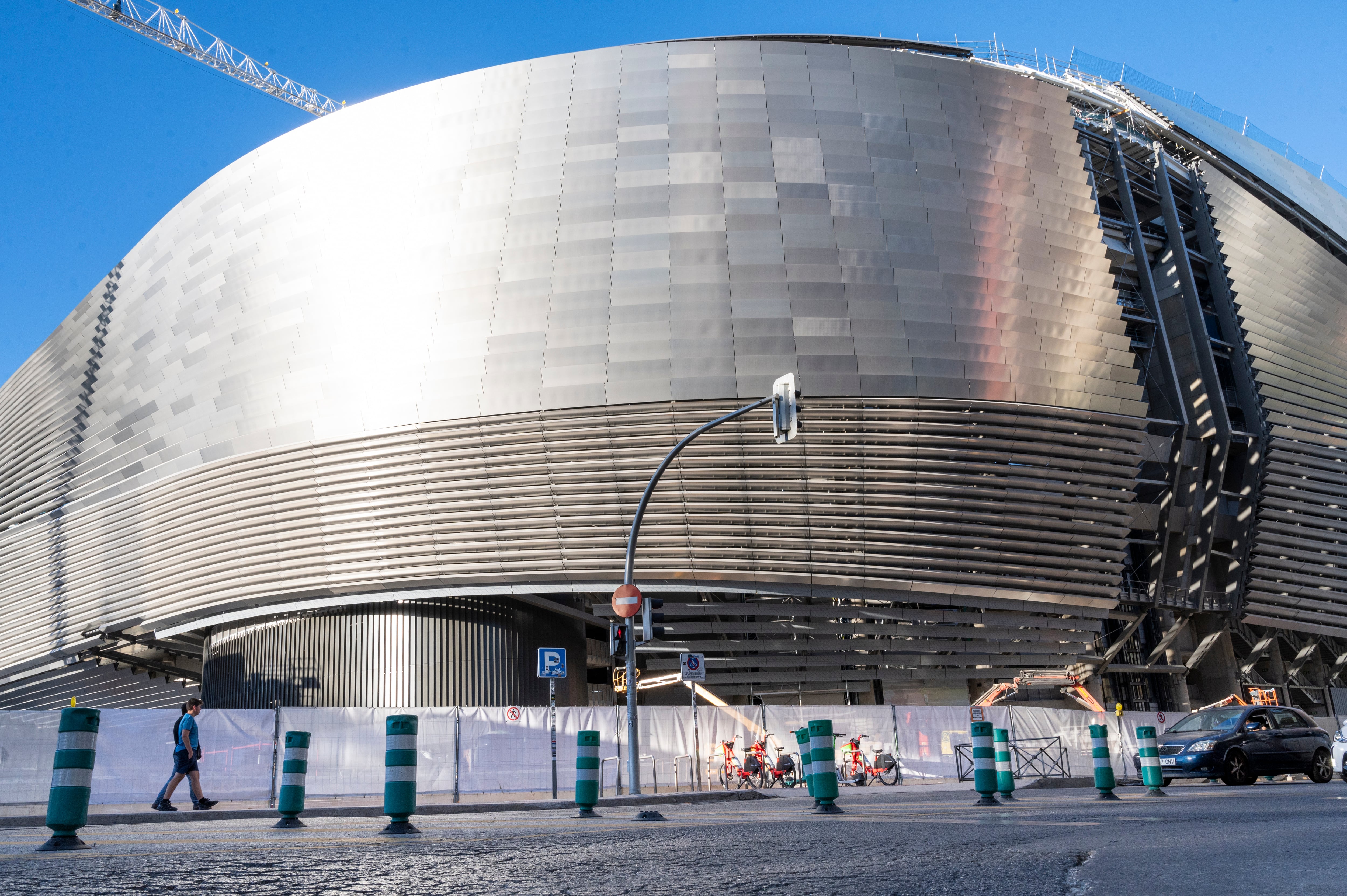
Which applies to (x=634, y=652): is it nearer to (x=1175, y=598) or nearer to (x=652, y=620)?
(x=652, y=620)

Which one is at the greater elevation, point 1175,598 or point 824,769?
point 1175,598

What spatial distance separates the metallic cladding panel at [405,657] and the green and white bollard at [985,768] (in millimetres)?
17284

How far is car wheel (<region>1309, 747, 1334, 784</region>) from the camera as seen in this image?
15.5 meters

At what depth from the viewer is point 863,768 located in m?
19.3

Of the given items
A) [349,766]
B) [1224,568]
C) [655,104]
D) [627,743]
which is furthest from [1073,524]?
[349,766]

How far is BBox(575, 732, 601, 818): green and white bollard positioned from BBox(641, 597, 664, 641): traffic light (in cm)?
646

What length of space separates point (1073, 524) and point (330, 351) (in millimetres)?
19474

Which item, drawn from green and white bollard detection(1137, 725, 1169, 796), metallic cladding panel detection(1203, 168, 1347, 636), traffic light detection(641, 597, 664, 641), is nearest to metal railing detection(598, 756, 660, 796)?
traffic light detection(641, 597, 664, 641)

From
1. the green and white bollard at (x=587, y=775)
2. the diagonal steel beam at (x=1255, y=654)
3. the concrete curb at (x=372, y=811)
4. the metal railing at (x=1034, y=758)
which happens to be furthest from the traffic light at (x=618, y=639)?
the diagonal steel beam at (x=1255, y=654)

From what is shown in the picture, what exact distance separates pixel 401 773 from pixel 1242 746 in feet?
42.2

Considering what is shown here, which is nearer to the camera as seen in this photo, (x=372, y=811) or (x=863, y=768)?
(x=372, y=811)

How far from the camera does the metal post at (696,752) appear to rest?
18875mm

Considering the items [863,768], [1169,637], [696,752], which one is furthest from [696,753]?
[1169,637]

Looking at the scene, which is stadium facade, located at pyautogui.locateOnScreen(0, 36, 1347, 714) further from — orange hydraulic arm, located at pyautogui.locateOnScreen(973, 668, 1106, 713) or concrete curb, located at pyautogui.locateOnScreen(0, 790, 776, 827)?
concrete curb, located at pyautogui.locateOnScreen(0, 790, 776, 827)
